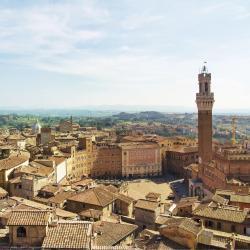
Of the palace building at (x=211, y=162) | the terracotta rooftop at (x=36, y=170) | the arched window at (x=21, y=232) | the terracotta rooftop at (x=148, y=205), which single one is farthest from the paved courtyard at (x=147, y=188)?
the arched window at (x=21, y=232)

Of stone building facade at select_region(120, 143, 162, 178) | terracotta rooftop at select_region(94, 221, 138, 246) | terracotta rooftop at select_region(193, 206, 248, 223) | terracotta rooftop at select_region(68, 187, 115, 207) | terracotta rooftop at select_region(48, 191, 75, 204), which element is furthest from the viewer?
stone building facade at select_region(120, 143, 162, 178)

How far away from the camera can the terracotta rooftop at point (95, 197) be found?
A: 44.1 m

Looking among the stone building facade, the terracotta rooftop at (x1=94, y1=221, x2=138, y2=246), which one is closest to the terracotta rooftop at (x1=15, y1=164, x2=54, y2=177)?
the terracotta rooftop at (x1=94, y1=221, x2=138, y2=246)

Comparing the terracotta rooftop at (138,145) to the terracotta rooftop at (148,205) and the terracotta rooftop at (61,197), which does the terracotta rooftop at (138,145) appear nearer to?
the terracotta rooftop at (61,197)

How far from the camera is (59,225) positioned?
2045cm

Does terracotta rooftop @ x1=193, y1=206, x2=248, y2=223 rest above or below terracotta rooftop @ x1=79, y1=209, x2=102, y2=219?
above

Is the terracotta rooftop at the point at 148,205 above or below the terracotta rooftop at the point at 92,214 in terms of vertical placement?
above

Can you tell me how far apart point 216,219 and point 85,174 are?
195ft

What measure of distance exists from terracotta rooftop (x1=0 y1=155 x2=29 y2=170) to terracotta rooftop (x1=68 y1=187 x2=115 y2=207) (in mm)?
12923

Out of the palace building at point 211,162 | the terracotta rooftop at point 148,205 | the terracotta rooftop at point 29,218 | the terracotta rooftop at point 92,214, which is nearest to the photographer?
the terracotta rooftop at point 29,218

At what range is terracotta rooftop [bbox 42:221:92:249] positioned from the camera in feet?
62.5

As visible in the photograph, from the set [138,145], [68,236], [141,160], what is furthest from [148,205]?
[138,145]

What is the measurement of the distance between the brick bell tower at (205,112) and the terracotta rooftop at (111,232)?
1660 inches

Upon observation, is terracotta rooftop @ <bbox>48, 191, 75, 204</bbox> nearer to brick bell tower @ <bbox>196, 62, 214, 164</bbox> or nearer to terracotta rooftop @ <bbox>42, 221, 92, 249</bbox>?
terracotta rooftop @ <bbox>42, 221, 92, 249</bbox>
